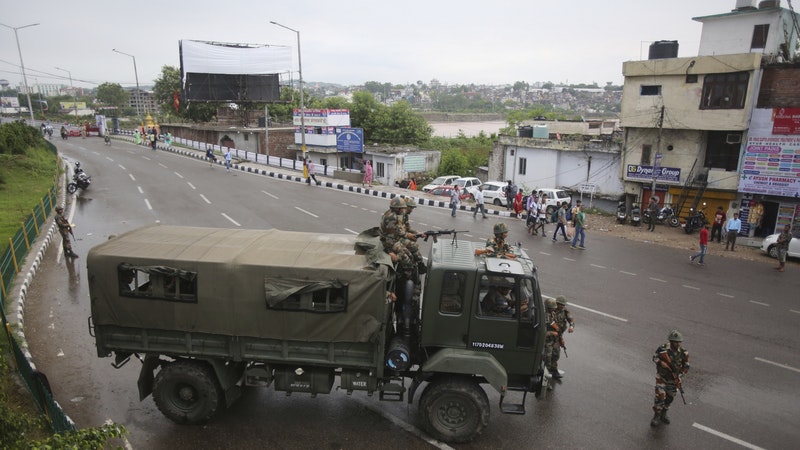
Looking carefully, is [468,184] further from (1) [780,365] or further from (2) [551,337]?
(2) [551,337]

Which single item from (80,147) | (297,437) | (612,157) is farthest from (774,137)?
(80,147)

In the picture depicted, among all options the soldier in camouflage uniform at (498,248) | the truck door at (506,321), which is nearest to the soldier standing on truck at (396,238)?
the soldier in camouflage uniform at (498,248)

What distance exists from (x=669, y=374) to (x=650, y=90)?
18.9m

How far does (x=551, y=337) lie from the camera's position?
7.59 m

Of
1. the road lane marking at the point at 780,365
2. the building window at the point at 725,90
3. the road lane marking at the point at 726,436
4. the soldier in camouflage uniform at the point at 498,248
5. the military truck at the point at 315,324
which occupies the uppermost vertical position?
the building window at the point at 725,90

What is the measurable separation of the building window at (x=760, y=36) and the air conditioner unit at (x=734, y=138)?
4694 millimetres

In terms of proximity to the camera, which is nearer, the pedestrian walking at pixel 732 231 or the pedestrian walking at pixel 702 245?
the pedestrian walking at pixel 702 245

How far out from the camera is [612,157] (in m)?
27.6

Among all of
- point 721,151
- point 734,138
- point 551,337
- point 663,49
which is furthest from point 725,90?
point 551,337

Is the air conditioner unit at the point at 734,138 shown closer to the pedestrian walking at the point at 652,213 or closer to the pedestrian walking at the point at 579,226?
the pedestrian walking at the point at 652,213

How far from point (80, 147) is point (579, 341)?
47.9 metres

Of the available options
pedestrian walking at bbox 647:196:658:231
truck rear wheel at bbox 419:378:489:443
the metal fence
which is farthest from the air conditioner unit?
the metal fence

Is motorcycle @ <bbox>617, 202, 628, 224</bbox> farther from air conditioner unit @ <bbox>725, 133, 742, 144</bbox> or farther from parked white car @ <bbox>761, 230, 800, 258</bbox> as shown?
parked white car @ <bbox>761, 230, 800, 258</bbox>

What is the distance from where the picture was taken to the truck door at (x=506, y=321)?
640cm
